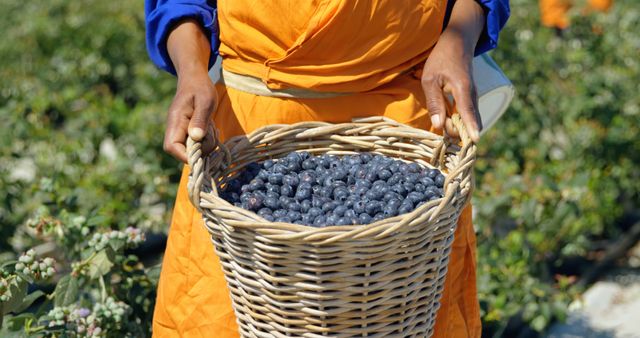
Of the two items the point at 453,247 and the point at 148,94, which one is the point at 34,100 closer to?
the point at 148,94

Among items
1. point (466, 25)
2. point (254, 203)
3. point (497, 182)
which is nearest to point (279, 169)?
point (254, 203)

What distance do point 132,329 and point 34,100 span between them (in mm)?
1613

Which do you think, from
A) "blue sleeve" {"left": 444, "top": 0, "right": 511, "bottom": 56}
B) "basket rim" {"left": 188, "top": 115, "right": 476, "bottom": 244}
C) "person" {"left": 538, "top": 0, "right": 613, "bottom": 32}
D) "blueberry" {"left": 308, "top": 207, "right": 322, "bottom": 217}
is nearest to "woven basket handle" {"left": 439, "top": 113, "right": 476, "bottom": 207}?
"basket rim" {"left": 188, "top": 115, "right": 476, "bottom": 244}

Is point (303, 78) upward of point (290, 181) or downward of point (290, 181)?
upward

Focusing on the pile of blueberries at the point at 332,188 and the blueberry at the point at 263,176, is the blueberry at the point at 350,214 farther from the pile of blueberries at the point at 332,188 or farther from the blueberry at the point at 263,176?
the blueberry at the point at 263,176

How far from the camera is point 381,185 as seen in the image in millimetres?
1514

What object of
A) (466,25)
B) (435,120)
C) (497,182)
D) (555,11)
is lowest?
(497,182)

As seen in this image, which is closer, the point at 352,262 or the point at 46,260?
the point at 352,262

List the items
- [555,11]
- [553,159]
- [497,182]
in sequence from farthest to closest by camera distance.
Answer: [555,11] → [553,159] → [497,182]

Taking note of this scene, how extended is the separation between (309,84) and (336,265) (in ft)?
1.44

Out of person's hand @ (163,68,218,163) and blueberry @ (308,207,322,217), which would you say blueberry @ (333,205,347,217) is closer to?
blueberry @ (308,207,322,217)

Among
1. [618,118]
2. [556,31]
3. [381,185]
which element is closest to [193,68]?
[381,185]

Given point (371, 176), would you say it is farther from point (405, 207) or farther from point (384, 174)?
point (405, 207)

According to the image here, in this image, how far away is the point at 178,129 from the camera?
161cm
